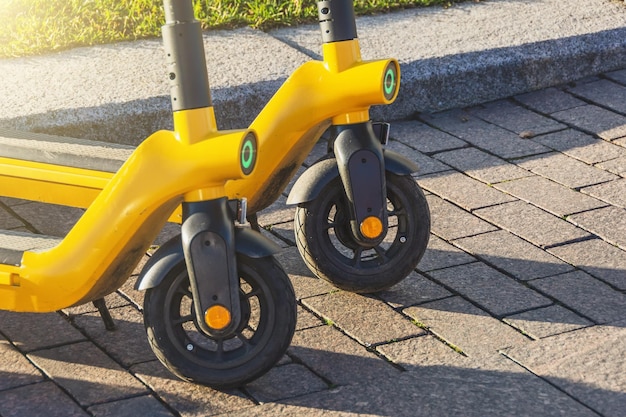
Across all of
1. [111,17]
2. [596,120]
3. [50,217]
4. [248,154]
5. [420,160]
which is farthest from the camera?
[111,17]

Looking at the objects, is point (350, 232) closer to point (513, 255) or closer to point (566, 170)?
point (513, 255)

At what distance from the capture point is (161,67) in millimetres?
5105

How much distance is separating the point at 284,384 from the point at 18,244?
86 centimetres

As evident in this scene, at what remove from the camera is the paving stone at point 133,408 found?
3.01 meters

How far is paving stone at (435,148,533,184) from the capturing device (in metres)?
4.59

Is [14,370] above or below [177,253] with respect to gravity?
below

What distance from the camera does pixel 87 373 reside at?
3.21 m

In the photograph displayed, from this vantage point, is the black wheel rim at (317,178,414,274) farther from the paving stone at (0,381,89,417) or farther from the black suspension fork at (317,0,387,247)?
the paving stone at (0,381,89,417)

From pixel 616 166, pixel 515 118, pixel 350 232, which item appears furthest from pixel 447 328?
pixel 515 118

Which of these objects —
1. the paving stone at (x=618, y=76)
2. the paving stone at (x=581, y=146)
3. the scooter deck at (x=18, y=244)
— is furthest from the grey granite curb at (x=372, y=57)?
the scooter deck at (x=18, y=244)

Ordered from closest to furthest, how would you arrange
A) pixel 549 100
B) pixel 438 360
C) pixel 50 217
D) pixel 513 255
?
1. pixel 438 360
2. pixel 513 255
3. pixel 50 217
4. pixel 549 100

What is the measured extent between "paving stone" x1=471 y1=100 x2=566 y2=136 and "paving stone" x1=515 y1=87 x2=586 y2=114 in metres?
0.06

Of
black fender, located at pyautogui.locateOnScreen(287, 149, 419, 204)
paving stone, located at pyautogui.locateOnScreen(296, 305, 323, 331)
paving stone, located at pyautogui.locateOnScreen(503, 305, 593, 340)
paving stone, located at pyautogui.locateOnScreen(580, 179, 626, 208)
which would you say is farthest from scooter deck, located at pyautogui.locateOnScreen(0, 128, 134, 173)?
paving stone, located at pyautogui.locateOnScreen(580, 179, 626, 208)

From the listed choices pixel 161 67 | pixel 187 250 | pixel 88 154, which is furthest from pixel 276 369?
pixel 161 67
